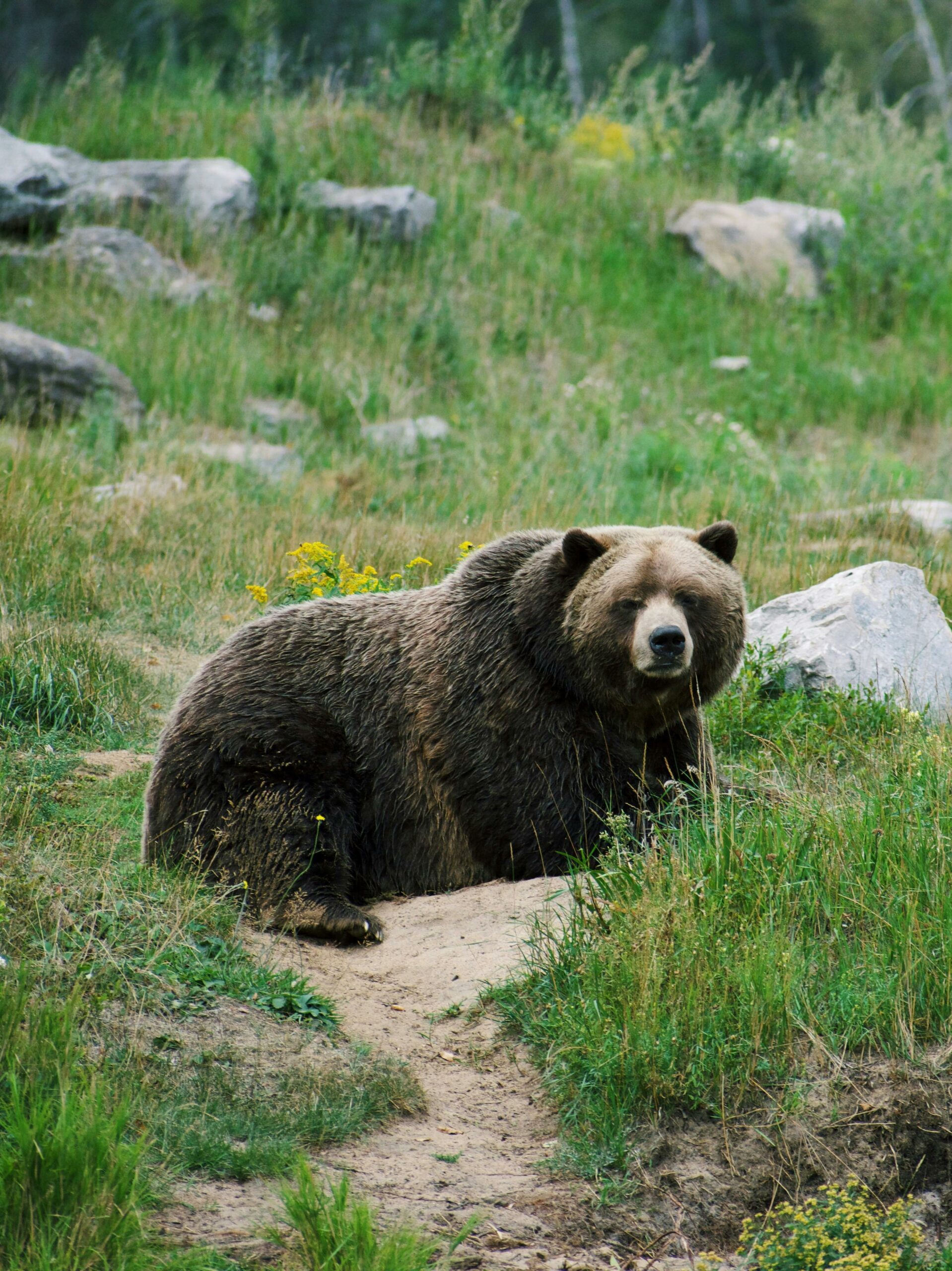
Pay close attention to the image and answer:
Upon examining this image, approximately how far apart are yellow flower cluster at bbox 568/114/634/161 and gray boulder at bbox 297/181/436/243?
3.71m

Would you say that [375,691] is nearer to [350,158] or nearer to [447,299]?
[447,299]

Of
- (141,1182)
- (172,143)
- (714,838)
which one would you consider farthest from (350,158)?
(141,1182)

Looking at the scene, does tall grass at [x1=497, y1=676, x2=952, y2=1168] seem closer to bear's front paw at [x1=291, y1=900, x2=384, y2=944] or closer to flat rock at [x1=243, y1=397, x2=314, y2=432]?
bear's front paw at [x1=291, y1=900, x2=384, y2=944]

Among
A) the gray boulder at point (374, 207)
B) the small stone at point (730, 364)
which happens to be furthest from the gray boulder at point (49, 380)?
the small stone at point (730, 364)

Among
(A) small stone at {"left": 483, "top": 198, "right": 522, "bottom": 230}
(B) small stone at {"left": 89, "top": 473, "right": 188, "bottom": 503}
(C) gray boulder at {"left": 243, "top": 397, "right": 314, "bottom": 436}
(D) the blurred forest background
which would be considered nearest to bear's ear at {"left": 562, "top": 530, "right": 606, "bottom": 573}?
(B) small stone at {"left": 89, "top": 473, "right": 188, "bottom": 503}

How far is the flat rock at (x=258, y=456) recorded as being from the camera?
1016 centimetres

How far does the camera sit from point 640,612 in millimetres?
4672

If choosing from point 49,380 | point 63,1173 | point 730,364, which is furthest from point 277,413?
point 63,1173

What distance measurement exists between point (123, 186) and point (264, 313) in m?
2.08

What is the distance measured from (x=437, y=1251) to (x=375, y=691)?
255 centimetres

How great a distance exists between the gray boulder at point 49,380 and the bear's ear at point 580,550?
642cm

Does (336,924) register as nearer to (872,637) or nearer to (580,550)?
(580,550)

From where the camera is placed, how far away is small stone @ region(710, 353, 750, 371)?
13922mm

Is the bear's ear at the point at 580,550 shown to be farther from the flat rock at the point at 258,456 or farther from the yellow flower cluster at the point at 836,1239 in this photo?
the flat rock at the point at 258,456
